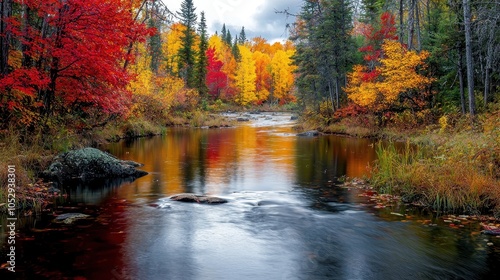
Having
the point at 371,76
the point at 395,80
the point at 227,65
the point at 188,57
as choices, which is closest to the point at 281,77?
the point at 227,65

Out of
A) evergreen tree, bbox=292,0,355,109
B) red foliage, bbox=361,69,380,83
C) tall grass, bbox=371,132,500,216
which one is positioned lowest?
tall grass, bbox=371,132,500,216

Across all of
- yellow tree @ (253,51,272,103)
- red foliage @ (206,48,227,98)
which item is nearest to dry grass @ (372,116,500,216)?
red foliage @ (206,48,227,98)

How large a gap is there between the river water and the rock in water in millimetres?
1038

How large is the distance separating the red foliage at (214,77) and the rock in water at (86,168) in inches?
2329

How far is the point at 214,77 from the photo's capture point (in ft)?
239

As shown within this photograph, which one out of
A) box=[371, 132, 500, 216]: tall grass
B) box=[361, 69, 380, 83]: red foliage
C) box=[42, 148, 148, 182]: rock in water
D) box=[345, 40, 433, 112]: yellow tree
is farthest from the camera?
box=[361, 69, 380, 83]: red foliage

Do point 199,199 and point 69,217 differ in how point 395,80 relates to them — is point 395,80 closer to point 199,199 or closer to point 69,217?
point 199,199

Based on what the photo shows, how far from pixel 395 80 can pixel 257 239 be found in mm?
23437

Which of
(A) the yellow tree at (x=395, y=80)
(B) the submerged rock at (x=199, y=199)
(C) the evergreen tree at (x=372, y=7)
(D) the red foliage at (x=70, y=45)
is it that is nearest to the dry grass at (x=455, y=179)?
(B) the submerged rock at (x=199, y=199)

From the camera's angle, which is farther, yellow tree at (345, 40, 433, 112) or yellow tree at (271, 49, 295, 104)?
yellow tree at (271, 49, 295, 104)

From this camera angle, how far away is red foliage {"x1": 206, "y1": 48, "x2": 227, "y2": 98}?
72644 mm

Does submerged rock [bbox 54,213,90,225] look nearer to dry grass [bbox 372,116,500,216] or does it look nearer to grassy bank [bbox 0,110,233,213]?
grassy bank [bbox 0,110,233,213]

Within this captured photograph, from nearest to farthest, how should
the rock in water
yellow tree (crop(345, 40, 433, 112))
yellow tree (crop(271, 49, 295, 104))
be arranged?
the rock in water → yellow tree (crop(345, 40, 433, 112)) → yellow tree (crop(271, 49, 295, 104))

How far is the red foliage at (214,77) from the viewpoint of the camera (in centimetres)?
7264
